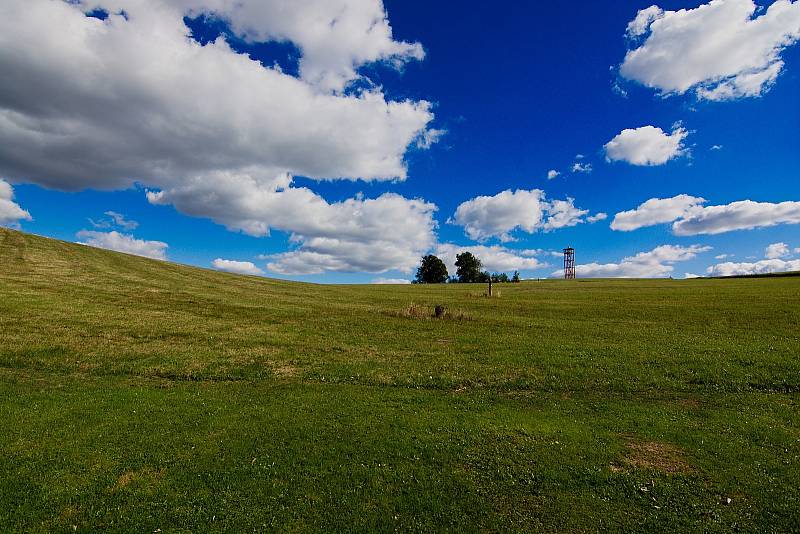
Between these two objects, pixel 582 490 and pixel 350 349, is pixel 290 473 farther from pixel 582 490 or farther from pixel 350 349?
pixel 350 349

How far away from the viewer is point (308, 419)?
14.5 meters

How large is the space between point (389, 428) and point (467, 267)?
16292 centimetres

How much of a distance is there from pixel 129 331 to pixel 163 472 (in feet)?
64.1

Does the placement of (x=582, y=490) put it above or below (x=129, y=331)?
below

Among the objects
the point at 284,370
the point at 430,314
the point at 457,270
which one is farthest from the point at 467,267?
the point at 284,370

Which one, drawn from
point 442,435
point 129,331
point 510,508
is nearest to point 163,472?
point 442,435

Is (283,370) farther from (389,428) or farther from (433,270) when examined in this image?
(433,270)

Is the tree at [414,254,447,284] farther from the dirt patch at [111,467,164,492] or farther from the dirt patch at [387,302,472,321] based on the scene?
the dirt patch at [111,467,164,492]

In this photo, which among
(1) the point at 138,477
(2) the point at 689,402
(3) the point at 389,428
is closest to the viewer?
(1) the point at 138,477

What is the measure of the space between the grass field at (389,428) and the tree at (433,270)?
142 meters

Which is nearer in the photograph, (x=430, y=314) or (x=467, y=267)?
(x=430, y=314)

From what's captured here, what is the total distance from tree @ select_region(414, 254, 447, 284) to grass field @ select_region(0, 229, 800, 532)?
142m

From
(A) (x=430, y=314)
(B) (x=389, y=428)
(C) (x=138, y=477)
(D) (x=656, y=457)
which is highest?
(A) (x=430, y=314)

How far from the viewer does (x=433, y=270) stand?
570ft
